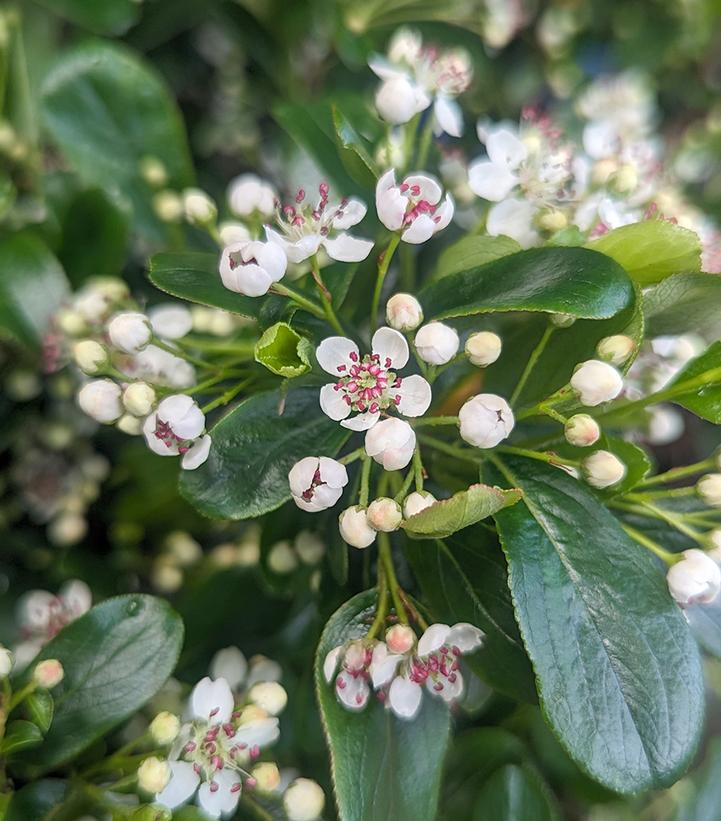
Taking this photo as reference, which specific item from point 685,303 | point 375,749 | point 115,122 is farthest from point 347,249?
point 115,122

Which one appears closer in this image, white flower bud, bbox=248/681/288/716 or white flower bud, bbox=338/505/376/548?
white flower bud, bbox=338/505/376/548

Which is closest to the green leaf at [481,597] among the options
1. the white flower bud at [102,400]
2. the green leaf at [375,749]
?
the green leaf at [375,749]

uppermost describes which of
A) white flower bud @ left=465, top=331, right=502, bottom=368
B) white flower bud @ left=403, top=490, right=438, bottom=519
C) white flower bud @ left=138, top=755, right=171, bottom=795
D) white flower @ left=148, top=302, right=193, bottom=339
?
white flower @ left=148, top=302, right=193, bottom=339

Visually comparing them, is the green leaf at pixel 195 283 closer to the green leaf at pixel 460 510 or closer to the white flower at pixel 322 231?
the white flower at pixel 322 231

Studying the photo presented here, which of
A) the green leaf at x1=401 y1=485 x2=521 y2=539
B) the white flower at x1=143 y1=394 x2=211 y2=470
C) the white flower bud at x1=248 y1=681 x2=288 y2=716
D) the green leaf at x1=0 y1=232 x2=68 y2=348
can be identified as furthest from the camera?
the green leaf at x1=0 y1=232 x2=68 y2=348

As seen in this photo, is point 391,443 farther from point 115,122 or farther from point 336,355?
point 115,122

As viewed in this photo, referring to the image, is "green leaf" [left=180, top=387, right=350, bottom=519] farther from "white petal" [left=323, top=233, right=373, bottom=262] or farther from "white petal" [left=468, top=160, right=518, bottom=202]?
"white petal" [left=468, top=160, right=518, bottom=202]

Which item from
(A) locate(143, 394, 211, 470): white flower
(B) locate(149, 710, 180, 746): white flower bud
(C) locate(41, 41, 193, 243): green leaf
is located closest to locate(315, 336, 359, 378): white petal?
(A) locate(143, 394, 211, 470): white flower
